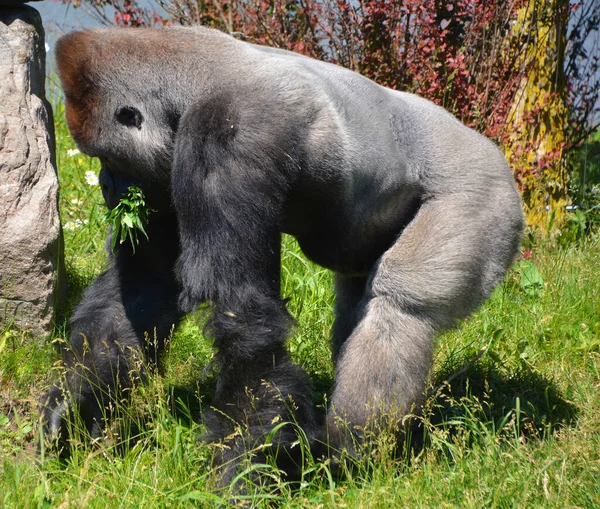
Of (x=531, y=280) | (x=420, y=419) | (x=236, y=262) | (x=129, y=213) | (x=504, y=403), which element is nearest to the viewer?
(x=236, y=262)

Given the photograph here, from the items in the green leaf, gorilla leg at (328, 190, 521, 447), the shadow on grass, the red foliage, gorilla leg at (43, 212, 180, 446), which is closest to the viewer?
gorilla leg at (328, 190, 521, 447)

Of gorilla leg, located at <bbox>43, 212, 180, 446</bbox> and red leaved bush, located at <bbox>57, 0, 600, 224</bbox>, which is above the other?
red leaved bush, located at <bbox>57, 0, 600, 224</bbox>

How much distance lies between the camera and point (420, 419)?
9.88 feet

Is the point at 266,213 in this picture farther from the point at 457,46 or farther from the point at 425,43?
the point at 457,46

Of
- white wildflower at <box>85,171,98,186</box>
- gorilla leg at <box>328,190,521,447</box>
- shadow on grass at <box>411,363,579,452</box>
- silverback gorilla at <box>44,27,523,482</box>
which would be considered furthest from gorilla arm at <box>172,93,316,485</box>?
white wildflower at <box>85,171,98,186</box>

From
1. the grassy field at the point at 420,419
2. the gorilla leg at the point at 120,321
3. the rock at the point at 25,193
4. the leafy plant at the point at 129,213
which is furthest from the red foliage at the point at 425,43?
the leafy plant at the point at 129,213

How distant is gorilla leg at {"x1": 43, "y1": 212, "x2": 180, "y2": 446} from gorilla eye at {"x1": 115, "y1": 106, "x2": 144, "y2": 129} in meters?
0.40

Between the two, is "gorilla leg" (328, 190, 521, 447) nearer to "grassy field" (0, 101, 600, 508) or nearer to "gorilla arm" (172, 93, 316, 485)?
"grassy field" (0, 101, 600, 508)

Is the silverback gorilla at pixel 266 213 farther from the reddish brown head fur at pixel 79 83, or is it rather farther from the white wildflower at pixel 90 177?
the white wildflower at pixel 90 177

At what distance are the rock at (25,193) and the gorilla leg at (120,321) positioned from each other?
1.29 feet

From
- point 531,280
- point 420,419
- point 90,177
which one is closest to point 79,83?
point 420,419

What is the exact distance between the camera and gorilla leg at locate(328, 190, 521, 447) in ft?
9.16

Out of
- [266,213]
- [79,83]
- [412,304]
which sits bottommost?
[412,304]

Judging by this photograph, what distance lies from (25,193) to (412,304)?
1.81 metres
